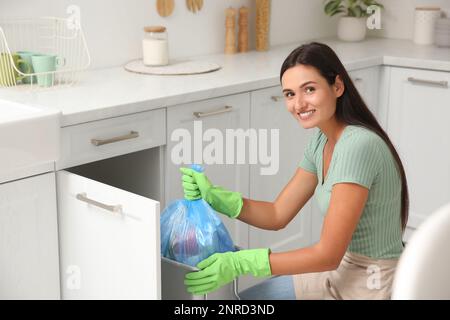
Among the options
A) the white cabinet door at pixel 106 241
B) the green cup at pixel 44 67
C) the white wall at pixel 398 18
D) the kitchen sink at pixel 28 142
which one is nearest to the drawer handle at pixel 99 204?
the white cabinet door at pixel 106 241

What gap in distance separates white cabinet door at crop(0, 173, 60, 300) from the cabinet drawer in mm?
95

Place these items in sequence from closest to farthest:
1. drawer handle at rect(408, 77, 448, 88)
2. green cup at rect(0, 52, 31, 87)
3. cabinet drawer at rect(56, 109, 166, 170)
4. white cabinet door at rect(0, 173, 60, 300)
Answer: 1. white cabinet door at rect(0, 173, 60, 300)
2. cabinet drawer at rect(56, 109, 166, 170)
3. green cup at rect(0, 52, 31, 87)
4. drawer handle at rect(408, 77, 448, 88)

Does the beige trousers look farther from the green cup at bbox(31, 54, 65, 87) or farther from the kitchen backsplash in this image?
the kitchen backsplash

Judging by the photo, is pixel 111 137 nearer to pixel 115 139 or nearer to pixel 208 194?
pixel 115 139

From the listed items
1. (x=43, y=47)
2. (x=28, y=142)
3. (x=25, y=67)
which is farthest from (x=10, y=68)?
(x=28, y=142)

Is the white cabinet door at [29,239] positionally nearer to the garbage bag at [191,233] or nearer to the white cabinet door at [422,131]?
the garbage bag at [191,233]

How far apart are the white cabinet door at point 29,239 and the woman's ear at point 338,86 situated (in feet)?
2.45

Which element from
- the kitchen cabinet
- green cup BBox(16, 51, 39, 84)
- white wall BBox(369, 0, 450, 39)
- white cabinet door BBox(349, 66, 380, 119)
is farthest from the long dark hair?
white wall BBox(369, 0, 450, 39)

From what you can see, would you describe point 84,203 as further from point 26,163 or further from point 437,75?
point 437,75

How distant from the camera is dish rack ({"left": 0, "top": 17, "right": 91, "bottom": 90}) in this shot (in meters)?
2.26

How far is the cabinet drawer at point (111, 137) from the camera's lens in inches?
77.3

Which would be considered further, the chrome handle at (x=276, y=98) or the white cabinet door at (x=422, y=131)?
the white cabinet door at (x=422, y=131)
